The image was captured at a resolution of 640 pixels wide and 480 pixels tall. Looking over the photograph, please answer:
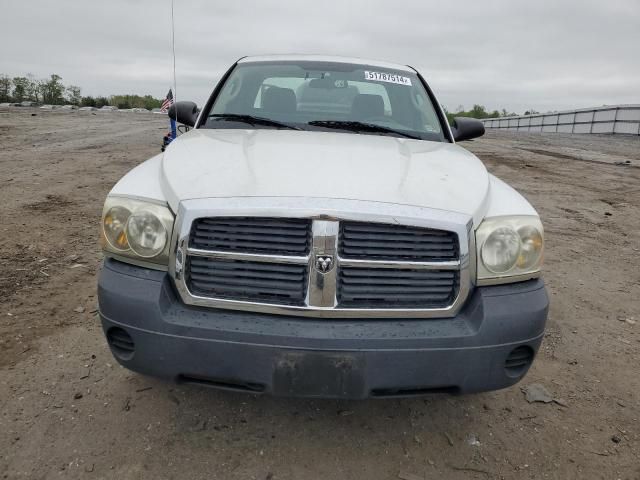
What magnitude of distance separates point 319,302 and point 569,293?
284 centimetres

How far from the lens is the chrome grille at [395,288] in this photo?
1.93 metres

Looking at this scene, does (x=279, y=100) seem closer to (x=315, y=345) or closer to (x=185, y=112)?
(x=185, y=112)

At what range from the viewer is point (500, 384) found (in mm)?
1992

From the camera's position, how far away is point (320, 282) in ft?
6.21

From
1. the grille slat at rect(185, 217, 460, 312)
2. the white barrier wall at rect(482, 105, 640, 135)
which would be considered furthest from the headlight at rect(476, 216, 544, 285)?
the white barrier wall at rect(482, 105, 640, 135)

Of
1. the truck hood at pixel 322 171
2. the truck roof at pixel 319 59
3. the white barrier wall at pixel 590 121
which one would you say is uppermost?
the white barrier wall at pixel 590 121

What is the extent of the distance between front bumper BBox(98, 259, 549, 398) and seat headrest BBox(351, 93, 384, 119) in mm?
1717

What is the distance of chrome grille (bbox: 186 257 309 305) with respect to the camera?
6.28 feet

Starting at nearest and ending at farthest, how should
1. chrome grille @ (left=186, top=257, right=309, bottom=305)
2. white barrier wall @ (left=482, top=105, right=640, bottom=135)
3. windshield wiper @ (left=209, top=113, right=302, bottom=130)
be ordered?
chrome grille @ (left=186, top=257, right=309, bottom=305)
windshield wiper @ (left=209, top=113, right=302, bottom=130)
white barrier wall @ (left=482, top=105, right=640, bottom=135)

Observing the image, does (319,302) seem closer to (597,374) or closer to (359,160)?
(359,160)

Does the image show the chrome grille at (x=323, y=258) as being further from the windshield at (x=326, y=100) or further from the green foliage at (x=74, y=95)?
the green foliage at (x=74, y=95)

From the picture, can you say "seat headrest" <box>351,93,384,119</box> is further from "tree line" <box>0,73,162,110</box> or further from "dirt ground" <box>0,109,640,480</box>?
"tree line" <box>0,73,162,110</box>

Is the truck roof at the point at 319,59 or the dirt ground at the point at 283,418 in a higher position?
the truck roof at the point at 319,59

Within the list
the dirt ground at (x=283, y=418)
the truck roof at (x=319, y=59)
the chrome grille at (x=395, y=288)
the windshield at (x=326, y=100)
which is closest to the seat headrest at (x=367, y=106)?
the windshield at (x=326, y=100)
